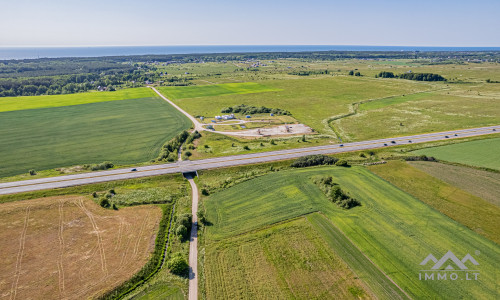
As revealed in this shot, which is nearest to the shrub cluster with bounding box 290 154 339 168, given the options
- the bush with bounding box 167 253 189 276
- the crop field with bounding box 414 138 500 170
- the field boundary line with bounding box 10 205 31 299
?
the crop field with bounding box 414 138 500 170

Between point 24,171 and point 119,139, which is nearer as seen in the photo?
point 24,171

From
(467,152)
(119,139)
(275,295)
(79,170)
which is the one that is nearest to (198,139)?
(119,139)

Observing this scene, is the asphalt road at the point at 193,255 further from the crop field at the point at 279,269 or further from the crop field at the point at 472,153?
the crop field at the point at 472,153

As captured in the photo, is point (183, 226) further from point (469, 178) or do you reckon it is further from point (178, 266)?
point (469, 178)

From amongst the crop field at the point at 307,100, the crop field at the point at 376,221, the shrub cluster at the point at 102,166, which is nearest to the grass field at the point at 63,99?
the crop field at the point at 307,100

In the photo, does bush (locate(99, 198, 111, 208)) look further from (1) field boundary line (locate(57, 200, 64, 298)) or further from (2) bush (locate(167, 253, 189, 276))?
(2) bush (locate(167, 253, 189, 276))

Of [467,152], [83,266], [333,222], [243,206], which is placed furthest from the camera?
[467,152]

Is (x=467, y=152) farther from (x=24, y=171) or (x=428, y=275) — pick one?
(x=24, y=171)

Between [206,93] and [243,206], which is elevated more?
[206,93]
